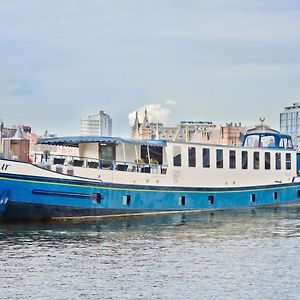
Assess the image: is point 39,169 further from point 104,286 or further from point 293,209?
point 293,209

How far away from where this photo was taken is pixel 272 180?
50.9 meters

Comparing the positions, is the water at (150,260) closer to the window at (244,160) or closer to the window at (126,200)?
the window at (126,200)

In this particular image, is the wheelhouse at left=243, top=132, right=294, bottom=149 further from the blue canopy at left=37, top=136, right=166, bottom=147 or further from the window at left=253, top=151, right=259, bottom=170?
the blue canopy at left=37, top=136, right=166, bottom=147

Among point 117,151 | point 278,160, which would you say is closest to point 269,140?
point 278,160

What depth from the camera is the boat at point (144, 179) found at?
36.9 meters

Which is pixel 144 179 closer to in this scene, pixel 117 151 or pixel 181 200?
pixel 117 151

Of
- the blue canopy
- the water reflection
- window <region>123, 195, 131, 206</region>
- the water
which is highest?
the blue canopy

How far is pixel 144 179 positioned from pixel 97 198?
12.4 feet

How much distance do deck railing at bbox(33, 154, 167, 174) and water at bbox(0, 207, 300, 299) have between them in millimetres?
3928

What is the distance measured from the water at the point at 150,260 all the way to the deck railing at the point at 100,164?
3.93 m

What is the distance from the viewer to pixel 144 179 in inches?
1661

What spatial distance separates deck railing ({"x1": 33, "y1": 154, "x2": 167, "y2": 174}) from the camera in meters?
41.7

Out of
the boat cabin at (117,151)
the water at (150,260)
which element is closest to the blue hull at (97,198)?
the water at (150,260)

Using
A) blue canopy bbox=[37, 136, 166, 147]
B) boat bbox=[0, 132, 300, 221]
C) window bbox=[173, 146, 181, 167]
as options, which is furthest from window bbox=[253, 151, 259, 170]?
blue canopy bbox=[37, 136, 166, 147]
